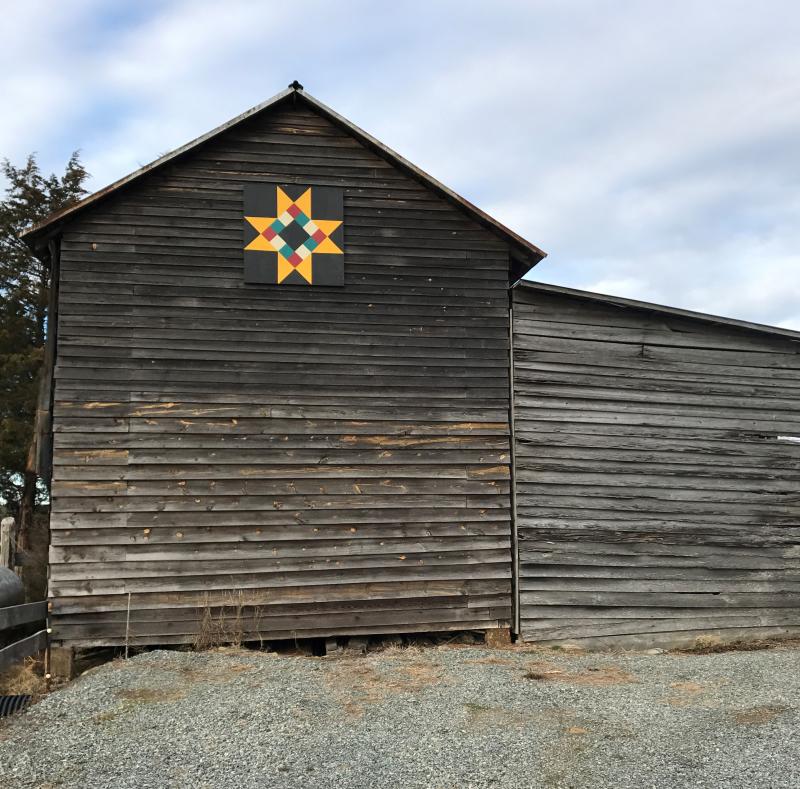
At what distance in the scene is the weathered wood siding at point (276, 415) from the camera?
29.9 ft

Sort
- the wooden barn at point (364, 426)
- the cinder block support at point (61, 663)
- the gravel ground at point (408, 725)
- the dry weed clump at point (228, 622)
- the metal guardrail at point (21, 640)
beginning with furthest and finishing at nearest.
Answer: the wooden barn at point (364, 426) < the dry weed clump at point (228, 622) < the cinder block support at point (61, 663) < the metal guardrail at point (21, 640) < the gravel ground at point (408, 725)

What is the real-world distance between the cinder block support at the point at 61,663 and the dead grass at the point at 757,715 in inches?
276

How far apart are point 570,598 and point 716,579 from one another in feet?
7.10

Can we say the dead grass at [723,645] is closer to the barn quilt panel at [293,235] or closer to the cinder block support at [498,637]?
the cinder block support at [498,637]

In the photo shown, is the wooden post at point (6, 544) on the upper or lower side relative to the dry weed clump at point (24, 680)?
upper

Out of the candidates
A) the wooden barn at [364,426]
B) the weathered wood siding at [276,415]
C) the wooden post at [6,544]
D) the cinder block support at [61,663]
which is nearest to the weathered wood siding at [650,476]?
the wooden barn at [364,426]

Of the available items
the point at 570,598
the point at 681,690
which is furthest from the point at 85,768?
the point at 570,598

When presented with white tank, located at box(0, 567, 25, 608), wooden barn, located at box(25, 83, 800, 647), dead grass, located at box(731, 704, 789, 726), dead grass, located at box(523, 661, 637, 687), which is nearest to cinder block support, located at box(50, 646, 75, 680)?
wooden barn, located at box(25, 83, 800, 647)

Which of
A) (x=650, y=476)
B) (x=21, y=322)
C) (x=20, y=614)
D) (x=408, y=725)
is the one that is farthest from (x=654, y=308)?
(x=21, y=322)

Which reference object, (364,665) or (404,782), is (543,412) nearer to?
(364,665)

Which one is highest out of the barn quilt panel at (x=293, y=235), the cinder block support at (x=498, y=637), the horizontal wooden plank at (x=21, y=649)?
the barn quilt panel at (x=293, y=235)

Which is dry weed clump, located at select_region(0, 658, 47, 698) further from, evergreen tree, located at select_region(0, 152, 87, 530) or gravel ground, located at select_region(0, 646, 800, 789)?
evergreen tree, located at select_region(0, 152, 87, 530)

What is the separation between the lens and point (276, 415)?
9.53m

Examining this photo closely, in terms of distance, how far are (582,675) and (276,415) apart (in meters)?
4.67
